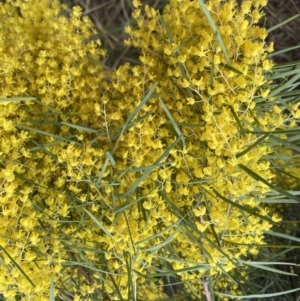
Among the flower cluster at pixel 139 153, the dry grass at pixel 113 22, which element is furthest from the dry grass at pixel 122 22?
the flower cluster at pixel 139 153

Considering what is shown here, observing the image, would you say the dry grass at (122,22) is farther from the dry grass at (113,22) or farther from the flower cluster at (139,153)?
the flower cluster at (139,153)

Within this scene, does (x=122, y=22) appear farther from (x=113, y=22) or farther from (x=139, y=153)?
(x=139, y=153)

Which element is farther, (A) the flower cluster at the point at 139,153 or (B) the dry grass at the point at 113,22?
(B) the dry grass at the point at 113,22

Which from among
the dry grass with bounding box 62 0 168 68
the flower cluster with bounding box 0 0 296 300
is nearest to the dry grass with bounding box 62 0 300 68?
the dry grass with bounding box 62 0 168 68

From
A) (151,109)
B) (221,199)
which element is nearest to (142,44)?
(151,109)

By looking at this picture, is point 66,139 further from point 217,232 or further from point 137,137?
point 217,232

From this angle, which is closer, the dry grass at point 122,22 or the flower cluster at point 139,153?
the flower cluster at point 139,153

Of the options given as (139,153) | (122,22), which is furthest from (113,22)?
(139,153)

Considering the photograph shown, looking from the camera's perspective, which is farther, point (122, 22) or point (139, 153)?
point (122, 22)

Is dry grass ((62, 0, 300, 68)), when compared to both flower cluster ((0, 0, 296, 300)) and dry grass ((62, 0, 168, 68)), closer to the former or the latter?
dry grass ((62, 0, 168, 68))
